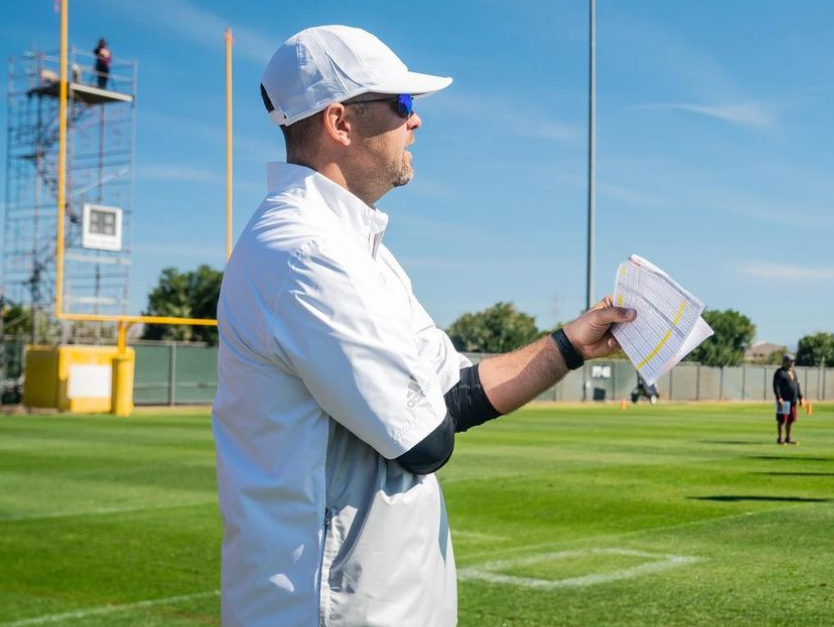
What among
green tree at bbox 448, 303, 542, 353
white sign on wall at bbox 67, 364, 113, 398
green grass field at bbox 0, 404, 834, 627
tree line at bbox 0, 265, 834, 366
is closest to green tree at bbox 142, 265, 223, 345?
tree line at bbox 0, 265, 834, 366

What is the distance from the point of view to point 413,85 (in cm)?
249

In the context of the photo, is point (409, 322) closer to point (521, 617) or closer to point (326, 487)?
point (326, 487)

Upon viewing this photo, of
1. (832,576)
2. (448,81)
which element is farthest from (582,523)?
(448,81)

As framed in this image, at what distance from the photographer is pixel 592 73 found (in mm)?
37875

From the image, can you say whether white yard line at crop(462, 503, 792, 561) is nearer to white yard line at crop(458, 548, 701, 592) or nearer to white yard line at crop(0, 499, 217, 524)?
white yard line at crop(458, 548, 701, 592)

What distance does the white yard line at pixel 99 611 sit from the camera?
654 centimetres

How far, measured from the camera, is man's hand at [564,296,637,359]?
2.84 m

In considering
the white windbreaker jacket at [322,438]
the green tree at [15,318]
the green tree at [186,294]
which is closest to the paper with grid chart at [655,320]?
the white windbreaker jacket at [322,438]

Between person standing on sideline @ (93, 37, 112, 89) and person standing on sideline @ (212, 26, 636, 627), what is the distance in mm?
35948

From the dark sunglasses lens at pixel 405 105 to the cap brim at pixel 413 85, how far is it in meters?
0.02

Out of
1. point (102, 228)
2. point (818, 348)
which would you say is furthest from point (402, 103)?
point (818, 348)

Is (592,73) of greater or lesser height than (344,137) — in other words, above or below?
above

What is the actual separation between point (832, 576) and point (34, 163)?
32.9 meters

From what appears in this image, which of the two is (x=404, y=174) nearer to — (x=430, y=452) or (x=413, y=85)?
(x=413, y=85)
